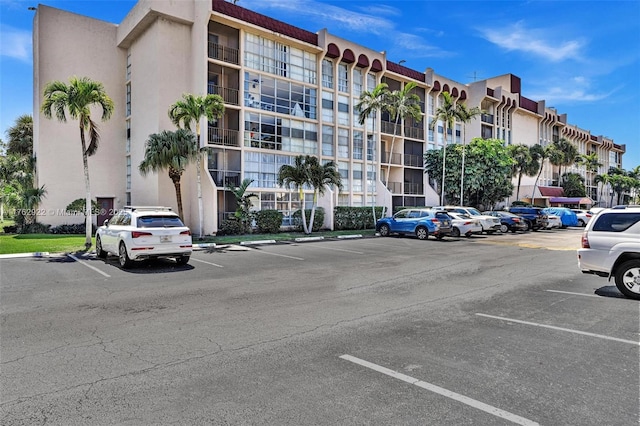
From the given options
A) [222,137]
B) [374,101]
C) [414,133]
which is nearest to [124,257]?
[222,137]

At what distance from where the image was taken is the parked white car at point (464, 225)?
2317cm

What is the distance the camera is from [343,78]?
32.1 meters

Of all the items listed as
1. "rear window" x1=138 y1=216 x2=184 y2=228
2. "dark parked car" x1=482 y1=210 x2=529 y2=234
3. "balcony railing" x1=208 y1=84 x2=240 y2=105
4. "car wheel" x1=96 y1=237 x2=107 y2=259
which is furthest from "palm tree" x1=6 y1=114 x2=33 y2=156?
"dark parked car" x1=482 y1=210 x2=529 y2=234

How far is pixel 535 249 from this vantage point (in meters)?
17.3

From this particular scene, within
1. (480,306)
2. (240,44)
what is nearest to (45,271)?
(480,306)

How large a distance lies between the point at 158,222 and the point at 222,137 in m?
14.3

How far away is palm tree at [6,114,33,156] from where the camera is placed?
35.7m

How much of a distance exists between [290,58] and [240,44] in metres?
4.24

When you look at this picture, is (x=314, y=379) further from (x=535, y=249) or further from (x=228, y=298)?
(x=535, y=249)

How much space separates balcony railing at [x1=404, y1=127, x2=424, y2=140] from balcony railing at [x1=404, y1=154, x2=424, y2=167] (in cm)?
182

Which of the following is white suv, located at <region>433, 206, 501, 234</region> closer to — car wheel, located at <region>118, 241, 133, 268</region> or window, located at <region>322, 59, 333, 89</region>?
window, located at <region>322, 59, 333, 89</region>

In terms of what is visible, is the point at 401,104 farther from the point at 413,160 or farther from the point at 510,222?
the point at 510,222

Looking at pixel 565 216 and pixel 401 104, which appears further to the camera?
pixel 565 216

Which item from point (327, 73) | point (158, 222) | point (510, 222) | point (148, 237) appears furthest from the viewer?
point (327, 73)
